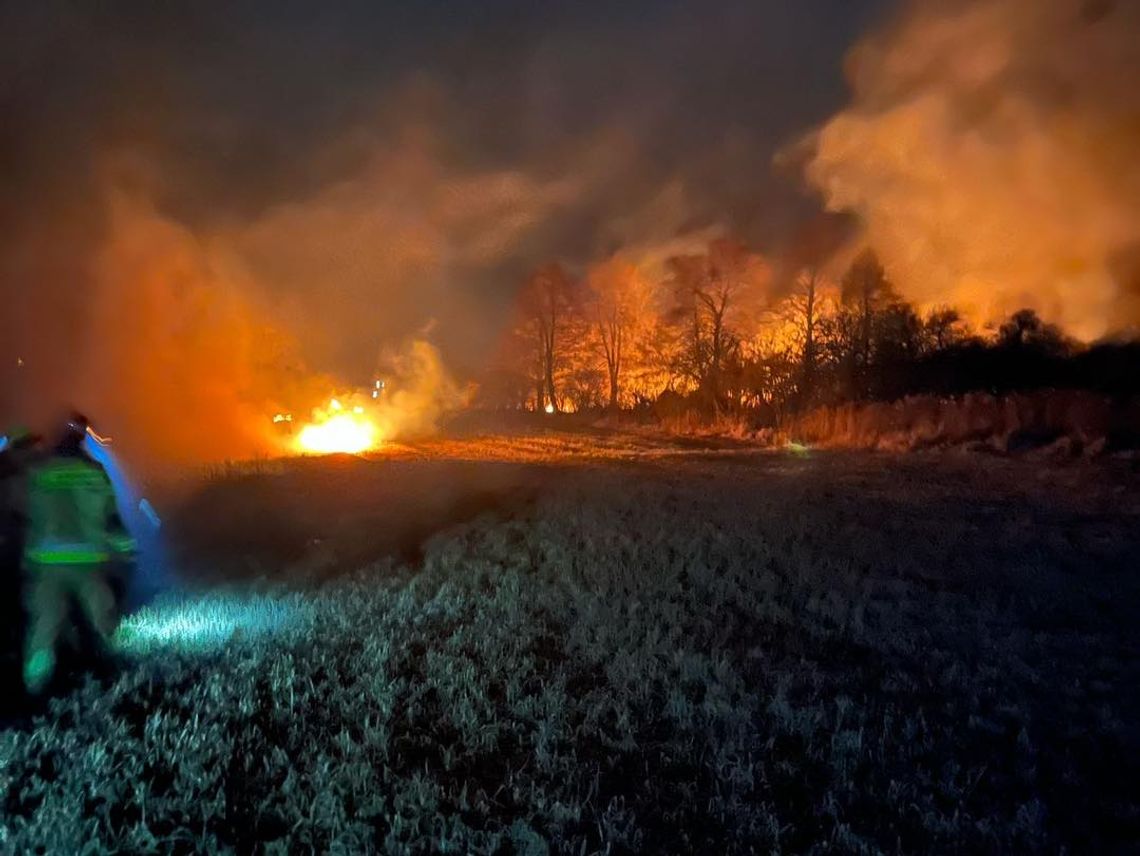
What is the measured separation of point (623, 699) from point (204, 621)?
3787mm

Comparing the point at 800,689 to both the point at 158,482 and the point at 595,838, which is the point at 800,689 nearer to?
the point at 595,838

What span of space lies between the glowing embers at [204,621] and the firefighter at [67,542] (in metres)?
0.46

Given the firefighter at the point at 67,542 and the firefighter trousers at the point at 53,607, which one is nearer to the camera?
the firefighter trousers at the point at 53,607

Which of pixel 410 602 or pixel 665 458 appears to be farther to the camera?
pixel 665 458

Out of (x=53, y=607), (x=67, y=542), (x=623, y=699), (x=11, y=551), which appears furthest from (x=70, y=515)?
(x=11, y=551)

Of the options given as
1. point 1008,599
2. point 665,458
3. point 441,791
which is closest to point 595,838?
point 441,791

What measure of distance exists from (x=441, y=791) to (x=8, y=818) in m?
2.04

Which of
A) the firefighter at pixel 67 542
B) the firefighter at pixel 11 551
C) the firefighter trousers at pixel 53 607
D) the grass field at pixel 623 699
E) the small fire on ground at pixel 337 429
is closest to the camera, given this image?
the grass field at pixel 623 699

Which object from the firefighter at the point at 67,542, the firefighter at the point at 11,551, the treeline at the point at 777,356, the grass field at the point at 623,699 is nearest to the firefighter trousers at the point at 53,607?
the firefighter at the point at 67,542

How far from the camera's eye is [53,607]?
5.47 m

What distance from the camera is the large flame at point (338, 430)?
1087 inches

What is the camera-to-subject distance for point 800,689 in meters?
5.37

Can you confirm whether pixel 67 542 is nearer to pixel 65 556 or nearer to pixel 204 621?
pixel 65 556

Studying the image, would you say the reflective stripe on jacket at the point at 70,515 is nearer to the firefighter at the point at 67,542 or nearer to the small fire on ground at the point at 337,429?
the firefighter at the point at 67,542
